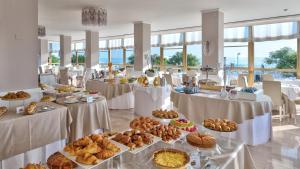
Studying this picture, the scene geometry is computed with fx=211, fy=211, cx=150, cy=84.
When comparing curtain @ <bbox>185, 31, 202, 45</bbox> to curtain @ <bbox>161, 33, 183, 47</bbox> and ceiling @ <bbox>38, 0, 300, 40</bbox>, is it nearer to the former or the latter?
curtain @ <bbox>161, 33, 183, 47</bbox>

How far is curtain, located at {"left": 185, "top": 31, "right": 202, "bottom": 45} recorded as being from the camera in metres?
9.09

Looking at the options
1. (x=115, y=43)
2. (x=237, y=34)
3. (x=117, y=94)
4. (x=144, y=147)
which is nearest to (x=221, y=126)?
(x=144, y=147)

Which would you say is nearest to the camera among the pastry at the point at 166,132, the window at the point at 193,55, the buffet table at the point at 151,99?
the pastry at the point at 166,132

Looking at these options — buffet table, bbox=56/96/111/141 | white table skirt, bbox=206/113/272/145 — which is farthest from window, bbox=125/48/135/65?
white table skirt, bbox=206/113/272/145

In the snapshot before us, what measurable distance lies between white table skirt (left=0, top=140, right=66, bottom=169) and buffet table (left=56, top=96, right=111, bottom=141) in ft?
0.75

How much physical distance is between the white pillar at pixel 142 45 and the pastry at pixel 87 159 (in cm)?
680

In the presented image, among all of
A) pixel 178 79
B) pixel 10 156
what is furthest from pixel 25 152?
pixel 178 79

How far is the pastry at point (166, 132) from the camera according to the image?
1.45 metres

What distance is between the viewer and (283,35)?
23.2ft

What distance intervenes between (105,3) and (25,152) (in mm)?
4142

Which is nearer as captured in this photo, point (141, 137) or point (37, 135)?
point (141, 137)

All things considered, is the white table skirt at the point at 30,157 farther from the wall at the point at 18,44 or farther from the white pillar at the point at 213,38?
A: the white pillar at the point at 213,38

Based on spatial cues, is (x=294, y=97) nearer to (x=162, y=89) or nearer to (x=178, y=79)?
(x=162, y=89)

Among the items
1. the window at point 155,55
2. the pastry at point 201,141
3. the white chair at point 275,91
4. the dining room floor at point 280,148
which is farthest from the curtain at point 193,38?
the pastry at point 201,141
